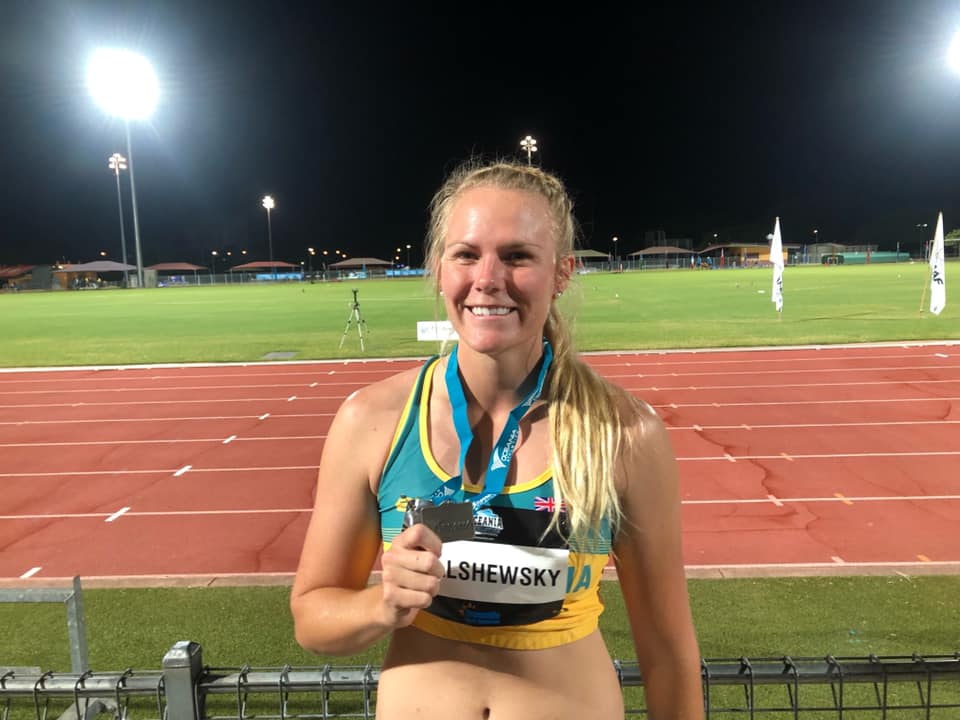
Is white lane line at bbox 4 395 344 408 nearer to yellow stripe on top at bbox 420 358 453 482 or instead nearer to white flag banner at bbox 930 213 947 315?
yellow stripe on top at bbox 420 358 453 482

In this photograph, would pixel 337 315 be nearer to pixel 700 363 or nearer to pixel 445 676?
pixel 700 363

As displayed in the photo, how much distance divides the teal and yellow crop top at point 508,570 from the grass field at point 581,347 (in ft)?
1.91

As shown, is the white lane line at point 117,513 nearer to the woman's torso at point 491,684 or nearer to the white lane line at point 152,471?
the white lane line at point 152,471

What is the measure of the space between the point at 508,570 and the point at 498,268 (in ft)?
2.05

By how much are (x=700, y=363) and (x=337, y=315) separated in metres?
18.2

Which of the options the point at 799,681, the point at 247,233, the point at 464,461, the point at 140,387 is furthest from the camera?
the point at 247,233

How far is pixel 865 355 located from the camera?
45.5ft

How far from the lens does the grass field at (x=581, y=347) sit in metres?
3.72

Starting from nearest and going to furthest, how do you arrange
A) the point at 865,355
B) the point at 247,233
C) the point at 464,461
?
the point at 464,461 → the point at 865,355 → the point at 247,233

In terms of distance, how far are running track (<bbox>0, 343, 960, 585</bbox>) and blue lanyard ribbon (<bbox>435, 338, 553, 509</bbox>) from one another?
3.82 m

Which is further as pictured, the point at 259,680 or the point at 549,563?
the point at 259,680

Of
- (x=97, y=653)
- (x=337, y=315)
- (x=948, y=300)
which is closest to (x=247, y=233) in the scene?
(x=337, y=315)

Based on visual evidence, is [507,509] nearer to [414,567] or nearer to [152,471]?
[414,567]

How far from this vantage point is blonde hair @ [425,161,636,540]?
131 centimetres
